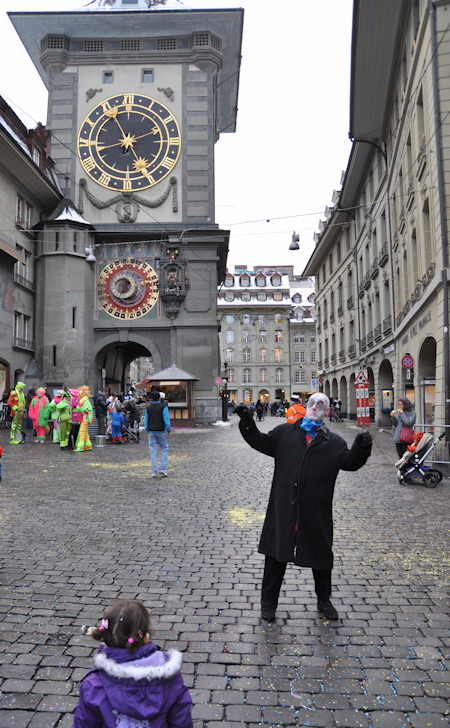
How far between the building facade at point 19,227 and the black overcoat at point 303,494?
77.1 feet

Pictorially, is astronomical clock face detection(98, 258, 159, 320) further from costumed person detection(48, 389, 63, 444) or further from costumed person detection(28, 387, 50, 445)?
costumed person detection(48, 389, 63, 444)

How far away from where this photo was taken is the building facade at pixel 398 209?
15531 millimetres

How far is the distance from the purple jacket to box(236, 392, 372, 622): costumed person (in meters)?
2.05

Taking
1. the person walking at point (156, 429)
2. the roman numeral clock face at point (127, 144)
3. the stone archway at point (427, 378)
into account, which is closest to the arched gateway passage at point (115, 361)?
the roman numeral clock face at point (127, 144)

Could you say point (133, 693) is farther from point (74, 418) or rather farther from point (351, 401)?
point (351, 401)

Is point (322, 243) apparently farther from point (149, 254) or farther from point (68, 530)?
point (68, 530)

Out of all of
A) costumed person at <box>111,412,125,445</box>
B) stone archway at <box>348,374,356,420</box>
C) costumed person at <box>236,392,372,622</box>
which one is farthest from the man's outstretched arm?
stone archway at <box>348,374,356,420</box>

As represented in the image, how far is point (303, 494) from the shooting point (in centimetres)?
415

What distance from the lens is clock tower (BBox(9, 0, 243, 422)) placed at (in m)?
31.8

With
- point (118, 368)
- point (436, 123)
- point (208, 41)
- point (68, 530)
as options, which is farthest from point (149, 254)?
point (68, 530)

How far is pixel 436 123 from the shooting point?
604 inches

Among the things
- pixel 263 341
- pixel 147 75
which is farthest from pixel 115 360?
pixel 263 341

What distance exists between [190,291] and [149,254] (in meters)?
3.46

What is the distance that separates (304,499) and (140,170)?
31702 mm
